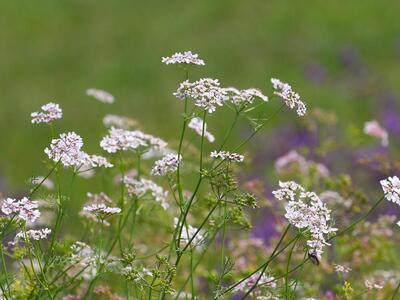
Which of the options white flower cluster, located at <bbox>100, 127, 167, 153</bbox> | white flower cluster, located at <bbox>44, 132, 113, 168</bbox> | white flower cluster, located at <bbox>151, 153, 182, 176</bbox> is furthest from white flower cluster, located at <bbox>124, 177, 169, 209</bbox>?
white flower cluster, located at <bbox>44, 132, 113, 168</bbox>

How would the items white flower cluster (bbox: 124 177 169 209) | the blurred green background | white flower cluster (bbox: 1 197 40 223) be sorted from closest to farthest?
1. white flower cluster (bbox: 1 197 40 223)
2. white flower cluster (bbox: 124 177 169 209)
3. the blurred green background

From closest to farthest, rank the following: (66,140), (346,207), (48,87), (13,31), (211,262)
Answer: (66,140)
(346,207)
(211,262)
(48,87)
(13,31)

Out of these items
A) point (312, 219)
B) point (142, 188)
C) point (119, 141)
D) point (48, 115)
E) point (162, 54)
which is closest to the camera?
point (312, 219)

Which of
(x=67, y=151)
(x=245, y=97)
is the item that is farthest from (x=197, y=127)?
(x=67, y=151)

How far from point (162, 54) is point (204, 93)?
7872mm

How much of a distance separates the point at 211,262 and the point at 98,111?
4613mm

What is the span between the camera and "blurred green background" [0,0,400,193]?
9477mm

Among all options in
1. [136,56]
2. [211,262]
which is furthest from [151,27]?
[211,262]

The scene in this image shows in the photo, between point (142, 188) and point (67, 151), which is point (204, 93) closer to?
point (67, 151)

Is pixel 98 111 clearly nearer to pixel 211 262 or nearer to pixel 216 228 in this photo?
pixel 211 262

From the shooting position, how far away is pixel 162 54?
1103cm

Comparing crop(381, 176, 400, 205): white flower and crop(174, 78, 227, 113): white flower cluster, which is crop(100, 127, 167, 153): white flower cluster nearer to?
crop(174, 78, 227, 113): white flower cluster

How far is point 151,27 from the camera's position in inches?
475

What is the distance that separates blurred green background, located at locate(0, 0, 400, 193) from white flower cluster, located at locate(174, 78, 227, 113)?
201 inches
